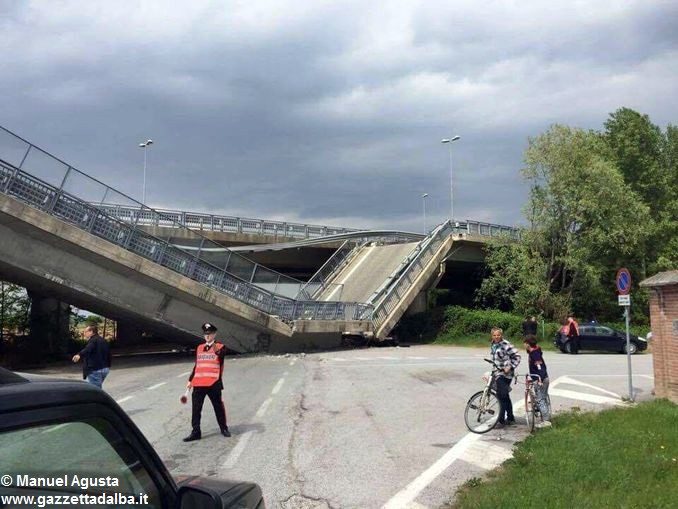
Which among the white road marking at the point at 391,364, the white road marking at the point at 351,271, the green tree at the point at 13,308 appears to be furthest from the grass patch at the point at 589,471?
the green tree at the point at 13,308

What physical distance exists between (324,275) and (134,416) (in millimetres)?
28032

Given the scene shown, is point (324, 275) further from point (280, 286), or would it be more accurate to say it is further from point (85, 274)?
point (85, 274)

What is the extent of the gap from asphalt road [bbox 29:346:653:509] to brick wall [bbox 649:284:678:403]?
933 millimetres

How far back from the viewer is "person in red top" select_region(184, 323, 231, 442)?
8733 millimetres

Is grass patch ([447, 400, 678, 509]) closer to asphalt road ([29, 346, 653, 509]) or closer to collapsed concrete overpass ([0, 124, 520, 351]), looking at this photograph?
asphalt road ([29, 346, 653, 509])

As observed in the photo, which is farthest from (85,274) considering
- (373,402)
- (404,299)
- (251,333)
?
(404,299)

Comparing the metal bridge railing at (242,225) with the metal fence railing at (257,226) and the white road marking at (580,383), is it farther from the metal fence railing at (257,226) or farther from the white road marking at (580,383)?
the white road marking at (580,383)

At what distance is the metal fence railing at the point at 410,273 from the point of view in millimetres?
30500

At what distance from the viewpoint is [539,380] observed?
9.41 m

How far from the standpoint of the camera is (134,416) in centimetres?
1091

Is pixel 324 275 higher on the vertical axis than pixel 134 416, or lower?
higher

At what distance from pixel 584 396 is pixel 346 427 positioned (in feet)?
19.7

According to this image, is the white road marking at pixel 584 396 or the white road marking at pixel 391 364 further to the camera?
the white road marking at pixel 391 364

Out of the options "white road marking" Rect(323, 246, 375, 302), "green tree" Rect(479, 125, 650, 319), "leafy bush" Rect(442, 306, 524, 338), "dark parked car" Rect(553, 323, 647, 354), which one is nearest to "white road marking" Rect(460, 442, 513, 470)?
"dark parked car" Rect(553, 323, 647, 354)
